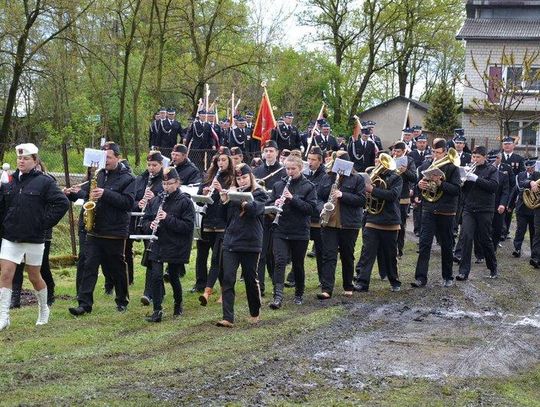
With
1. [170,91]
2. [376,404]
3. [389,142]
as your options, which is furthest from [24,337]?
[389,142]

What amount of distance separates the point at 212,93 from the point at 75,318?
34.0 metres

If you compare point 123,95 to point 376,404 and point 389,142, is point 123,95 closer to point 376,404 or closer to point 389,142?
point 389,142

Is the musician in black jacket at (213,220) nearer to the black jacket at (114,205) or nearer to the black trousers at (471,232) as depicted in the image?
the black jacket at (114,205)

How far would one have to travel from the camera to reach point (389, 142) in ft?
179

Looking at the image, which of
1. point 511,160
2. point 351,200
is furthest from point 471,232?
point 511,160

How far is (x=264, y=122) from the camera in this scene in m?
25.6

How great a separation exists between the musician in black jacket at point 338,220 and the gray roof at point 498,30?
3407cm

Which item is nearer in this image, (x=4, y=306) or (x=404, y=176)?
(x=4, y=306)

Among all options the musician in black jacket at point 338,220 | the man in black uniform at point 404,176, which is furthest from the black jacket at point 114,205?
the man in black uniform at point 404,176

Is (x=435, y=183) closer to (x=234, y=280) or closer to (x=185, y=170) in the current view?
(x=185, y=170)

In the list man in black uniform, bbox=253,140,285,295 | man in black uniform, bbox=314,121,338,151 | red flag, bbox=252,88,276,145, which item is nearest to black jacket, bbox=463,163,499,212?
man in black uniform, bbox=253,140,285,295

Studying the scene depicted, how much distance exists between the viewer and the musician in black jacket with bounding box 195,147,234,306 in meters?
12.4

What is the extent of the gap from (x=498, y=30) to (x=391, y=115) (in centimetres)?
977

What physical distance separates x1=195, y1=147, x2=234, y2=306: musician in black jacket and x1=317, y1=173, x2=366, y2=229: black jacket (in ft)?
5.09
